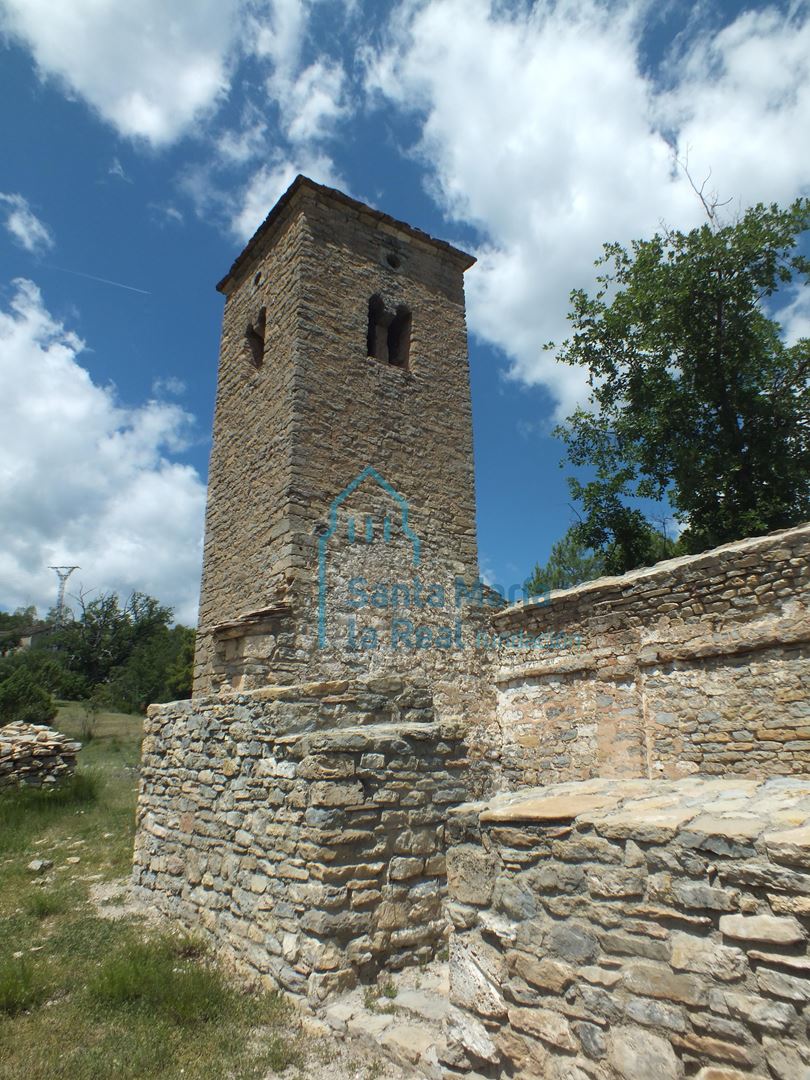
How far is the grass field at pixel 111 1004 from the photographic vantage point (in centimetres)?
348

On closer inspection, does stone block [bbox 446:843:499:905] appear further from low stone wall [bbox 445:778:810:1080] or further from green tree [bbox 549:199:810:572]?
green tree [bbox 549:199:810:572]

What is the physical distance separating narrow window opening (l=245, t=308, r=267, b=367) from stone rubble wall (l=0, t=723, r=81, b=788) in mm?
7819

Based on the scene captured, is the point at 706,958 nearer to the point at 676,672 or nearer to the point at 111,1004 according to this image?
the point at 111,1004

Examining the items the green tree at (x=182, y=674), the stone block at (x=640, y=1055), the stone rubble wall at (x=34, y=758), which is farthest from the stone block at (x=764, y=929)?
the green tree at (x=182, y=674)

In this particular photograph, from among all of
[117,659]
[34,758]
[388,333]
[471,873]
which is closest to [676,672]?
[471,873]

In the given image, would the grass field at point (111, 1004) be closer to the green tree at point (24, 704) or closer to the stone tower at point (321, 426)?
the stone tower at point (321, 426)

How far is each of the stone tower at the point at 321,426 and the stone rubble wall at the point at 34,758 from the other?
12.9 ft

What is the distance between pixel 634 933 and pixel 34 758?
12150mm

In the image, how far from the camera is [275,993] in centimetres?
421

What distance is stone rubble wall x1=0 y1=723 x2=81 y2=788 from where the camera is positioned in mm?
11453

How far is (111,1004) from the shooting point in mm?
4094

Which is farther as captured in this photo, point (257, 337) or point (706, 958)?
point (257, 337)

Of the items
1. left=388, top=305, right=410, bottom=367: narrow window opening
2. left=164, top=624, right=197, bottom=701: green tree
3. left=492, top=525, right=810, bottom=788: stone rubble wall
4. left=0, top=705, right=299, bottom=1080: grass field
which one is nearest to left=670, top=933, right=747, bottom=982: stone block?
left=0, top=705, right=299, bottom=1080: grass field

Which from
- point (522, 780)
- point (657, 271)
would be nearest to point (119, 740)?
point (522, 780)
